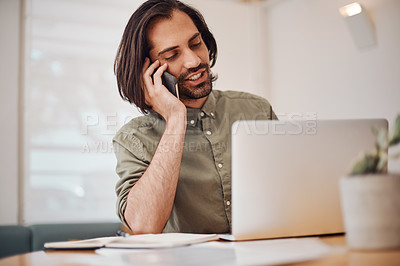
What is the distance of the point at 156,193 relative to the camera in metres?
1.37

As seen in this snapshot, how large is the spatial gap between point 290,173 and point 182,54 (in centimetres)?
94

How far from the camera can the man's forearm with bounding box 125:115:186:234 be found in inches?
53.2

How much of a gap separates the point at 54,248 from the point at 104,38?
270 cm

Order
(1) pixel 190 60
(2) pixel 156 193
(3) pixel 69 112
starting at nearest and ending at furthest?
1. (2) pixel 156 193
2. (1) pixel 190 60
3. (3) pixel 69 112

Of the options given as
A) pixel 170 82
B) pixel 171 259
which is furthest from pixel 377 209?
pixel 170 82

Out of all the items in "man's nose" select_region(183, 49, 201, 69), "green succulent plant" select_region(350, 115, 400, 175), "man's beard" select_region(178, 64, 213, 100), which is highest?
"man's nose" select_region(183, 49, 201, 69)

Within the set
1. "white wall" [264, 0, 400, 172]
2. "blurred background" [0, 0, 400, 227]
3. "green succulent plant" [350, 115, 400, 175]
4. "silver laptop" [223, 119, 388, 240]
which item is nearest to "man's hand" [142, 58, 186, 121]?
"silver laptop" [223, 119, 388, 240]

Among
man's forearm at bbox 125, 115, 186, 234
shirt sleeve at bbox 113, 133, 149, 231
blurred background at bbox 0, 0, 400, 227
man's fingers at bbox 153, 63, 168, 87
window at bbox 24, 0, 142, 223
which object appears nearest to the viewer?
man's forearm at bbox 125, 115, 186, 234

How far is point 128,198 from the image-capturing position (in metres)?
1.40

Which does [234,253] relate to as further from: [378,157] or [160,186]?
[160,186]

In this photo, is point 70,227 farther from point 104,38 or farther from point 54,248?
point 54,248

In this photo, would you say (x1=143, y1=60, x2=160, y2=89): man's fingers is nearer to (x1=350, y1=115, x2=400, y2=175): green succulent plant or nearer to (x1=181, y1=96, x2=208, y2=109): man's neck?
(x1=181, y1=96, x2=208, y2=109): man's neck

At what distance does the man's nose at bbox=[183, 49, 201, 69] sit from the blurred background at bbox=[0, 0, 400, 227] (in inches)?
64.8

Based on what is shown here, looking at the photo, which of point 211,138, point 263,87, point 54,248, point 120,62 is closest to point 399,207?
point 54,248
